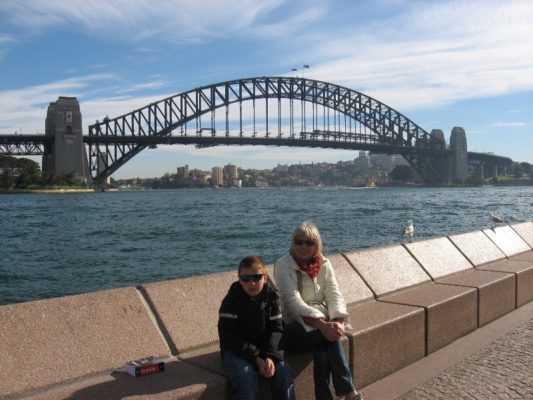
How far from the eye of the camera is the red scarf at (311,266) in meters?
3.11

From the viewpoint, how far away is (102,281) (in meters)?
11.8

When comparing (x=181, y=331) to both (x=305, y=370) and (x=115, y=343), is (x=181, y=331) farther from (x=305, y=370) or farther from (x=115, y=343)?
(x=305, y=370)

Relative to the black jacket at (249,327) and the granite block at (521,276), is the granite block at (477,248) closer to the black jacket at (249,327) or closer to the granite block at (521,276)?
the granite block at (521,276)

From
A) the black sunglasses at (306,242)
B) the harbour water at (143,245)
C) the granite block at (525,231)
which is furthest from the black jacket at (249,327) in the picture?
the harbour water at (143,245)

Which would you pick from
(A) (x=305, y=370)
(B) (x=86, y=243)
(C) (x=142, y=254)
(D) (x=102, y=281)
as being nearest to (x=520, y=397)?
(A) (x=305, y=370)

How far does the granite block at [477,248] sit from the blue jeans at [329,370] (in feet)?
9.01

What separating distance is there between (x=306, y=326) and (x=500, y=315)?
7.29 ft

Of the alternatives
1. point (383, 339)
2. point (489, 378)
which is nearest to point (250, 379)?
point (383, 339)

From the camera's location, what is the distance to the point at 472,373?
3.29 meters

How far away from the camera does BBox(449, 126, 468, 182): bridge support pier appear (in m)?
94.9

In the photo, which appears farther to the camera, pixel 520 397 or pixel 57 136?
pixel 57 136

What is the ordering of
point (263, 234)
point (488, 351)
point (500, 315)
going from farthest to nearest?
point (263, 234), point (500, 315), point (488, 351)

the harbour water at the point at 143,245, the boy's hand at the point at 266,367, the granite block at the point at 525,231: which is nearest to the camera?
→ the boy's hand at the point at 266,367

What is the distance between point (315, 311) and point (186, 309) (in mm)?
671
